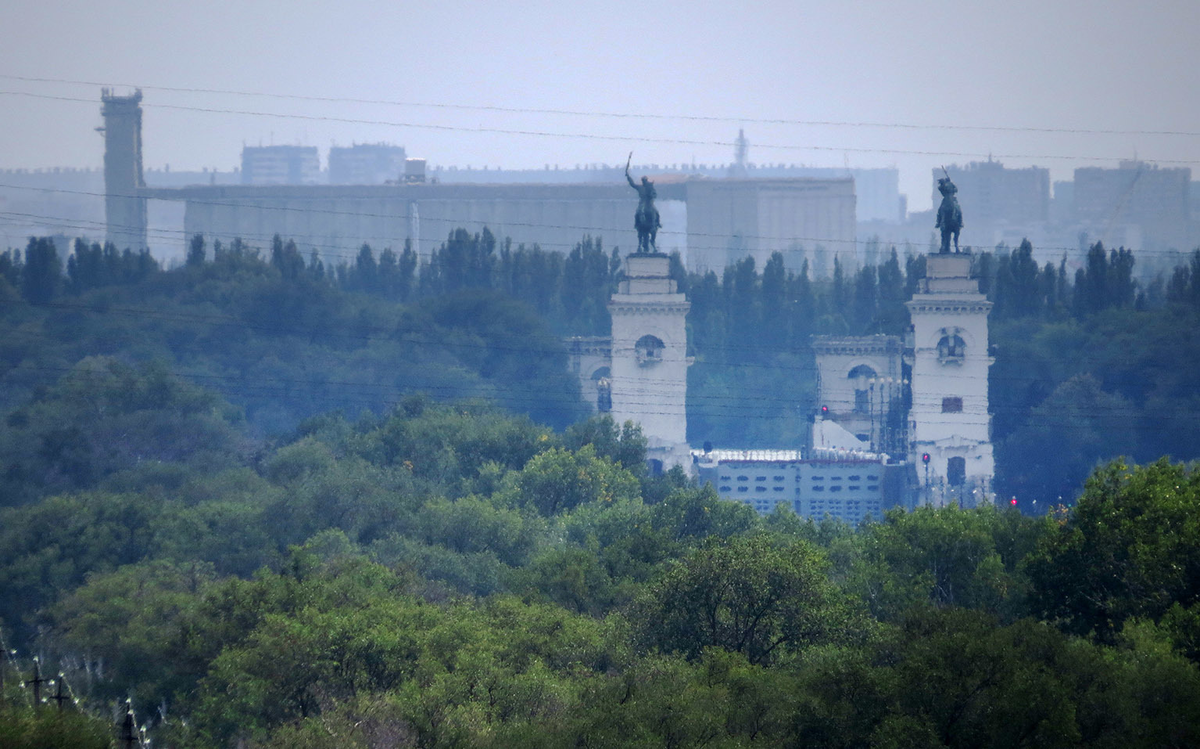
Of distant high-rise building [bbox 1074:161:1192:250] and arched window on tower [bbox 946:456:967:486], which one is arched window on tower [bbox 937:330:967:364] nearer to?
arched window on tower [bbox 946:456:967:486]

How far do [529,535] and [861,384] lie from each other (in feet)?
143

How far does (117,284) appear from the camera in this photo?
95875 millimetres

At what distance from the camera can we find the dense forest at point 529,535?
80.3 ft

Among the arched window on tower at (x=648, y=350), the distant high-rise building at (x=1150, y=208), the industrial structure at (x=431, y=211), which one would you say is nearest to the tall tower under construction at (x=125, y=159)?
the industrial structure at (x=431, y=211)

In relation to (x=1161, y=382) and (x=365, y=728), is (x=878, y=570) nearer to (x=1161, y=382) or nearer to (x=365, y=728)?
(x=365, y=728)

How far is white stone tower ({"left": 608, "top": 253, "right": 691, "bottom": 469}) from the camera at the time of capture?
72562 mm

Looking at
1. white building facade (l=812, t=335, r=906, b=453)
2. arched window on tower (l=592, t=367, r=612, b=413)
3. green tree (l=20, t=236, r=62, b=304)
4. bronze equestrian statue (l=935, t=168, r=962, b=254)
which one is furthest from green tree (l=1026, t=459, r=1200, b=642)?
green tree (l=20, t=236, r=62, b=304)

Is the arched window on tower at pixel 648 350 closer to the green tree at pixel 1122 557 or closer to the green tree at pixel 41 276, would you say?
the green tree at pixel 41 276

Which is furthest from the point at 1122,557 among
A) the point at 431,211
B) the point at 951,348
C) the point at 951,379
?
the point at 431,211

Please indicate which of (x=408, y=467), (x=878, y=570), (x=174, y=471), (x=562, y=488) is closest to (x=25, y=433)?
(x=174, y=471)

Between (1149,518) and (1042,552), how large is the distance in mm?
2377

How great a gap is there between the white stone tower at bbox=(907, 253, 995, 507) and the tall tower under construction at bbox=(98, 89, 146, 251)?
87715 millimetres

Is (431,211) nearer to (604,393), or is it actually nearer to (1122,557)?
(604,393)

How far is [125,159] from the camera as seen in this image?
14600 cm
